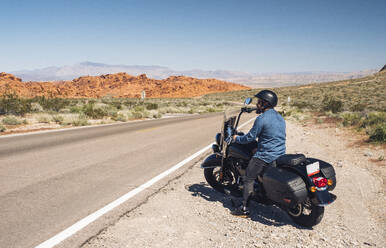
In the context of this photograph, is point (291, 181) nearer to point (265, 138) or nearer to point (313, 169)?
point (313, 169)

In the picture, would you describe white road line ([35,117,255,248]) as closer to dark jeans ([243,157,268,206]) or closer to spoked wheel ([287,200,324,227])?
dark jeans ([243,157,268,206])

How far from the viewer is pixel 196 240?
11.4ft

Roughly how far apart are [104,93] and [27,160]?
12790 centimetres

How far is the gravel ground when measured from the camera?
349 centimetres

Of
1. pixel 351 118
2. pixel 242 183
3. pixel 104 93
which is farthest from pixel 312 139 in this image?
pixel 104 93

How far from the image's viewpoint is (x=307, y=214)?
4117 mm

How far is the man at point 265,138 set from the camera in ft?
13.4

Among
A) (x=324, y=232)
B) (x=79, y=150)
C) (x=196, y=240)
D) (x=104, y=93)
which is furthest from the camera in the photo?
(x=104, y=93)

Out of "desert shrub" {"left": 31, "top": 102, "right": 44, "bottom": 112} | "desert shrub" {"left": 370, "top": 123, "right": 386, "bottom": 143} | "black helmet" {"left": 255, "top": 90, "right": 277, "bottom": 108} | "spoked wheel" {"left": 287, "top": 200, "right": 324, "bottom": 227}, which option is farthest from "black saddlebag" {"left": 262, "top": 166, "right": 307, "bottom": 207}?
"desert shrub" {"left": 31, "top": 102, "right": 44, "bottom": 112}

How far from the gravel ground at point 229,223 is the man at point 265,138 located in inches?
18.9

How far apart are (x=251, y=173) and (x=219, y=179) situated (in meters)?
0.97

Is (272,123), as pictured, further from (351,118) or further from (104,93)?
(104,93)

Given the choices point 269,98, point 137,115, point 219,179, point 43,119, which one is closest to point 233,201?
point 219,179

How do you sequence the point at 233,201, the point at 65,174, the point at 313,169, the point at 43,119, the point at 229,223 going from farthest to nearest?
the point at 43,119 → the point at 65,174 → the point at 233,201 → the point at 229,223 → the point at 313,169
